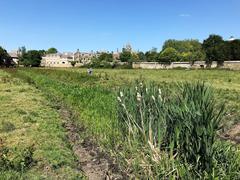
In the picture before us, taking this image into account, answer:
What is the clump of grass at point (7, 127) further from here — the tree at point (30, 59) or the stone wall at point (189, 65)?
the tree at point (30, 59)

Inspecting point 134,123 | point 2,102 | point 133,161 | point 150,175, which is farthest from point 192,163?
point 2,102

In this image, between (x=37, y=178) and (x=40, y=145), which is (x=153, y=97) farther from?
(x=40, y=145)

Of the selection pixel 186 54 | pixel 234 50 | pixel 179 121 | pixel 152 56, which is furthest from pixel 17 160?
pixel 152 56

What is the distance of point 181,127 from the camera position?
5.33 meters

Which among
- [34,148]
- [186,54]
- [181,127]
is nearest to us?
[181,127]

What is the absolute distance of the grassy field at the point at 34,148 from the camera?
6414mm

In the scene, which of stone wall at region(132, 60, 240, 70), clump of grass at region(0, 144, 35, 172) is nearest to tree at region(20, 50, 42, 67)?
stone wall at region(132, 60, 240, 70)

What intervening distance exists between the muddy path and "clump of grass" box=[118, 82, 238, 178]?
0.60 meters

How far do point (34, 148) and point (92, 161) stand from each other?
1.40 meters

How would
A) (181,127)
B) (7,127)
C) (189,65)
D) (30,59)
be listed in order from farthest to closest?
(30,59)
(189,65)
(7,127)
(181,127)

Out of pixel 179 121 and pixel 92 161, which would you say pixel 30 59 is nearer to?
pixel 92 161

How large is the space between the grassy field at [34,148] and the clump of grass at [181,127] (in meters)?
1.47

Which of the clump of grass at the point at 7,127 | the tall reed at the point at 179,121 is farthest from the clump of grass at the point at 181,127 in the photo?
the clump of grass at the point at 7,127

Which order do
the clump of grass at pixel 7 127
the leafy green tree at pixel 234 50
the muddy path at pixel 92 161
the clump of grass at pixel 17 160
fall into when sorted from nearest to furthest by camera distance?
the muddy path at pixel 92 161 < the clump of grass at pixel 17 160 < the clump of grass at pixel 7 127 < the leafy green tree at pixel 234 50
